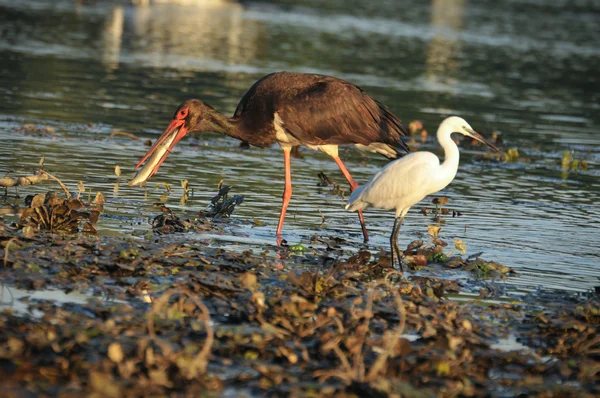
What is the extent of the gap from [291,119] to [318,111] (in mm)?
303

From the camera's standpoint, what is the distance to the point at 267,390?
568 centimetres

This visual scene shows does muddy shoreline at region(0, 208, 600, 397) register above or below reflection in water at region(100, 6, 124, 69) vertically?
below

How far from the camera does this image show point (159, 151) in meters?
10.4

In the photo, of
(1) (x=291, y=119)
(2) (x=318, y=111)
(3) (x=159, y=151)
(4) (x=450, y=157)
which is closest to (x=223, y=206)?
(3) (x=159, y=151)

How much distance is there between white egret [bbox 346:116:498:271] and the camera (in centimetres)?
878

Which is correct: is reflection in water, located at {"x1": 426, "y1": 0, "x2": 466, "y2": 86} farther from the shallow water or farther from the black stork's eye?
the black stork's eye

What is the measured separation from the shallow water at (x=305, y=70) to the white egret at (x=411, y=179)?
0.79 metres

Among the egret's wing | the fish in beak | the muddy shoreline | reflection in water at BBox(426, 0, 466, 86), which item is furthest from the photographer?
reflection in water at BBox(426, 0, 466, 86)

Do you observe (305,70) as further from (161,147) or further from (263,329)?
(263,329)

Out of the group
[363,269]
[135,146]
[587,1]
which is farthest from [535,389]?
[587,1]

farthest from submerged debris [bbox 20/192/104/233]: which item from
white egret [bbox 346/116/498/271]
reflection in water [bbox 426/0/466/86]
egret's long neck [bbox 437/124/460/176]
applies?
reflection in water [bbox 426/0/466/86]

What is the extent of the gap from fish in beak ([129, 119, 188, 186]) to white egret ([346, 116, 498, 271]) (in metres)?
2.15

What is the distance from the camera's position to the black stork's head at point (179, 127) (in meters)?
10.4

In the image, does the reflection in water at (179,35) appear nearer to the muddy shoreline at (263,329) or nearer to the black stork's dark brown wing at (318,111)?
the black stork's dark brown wing at (318,111)
